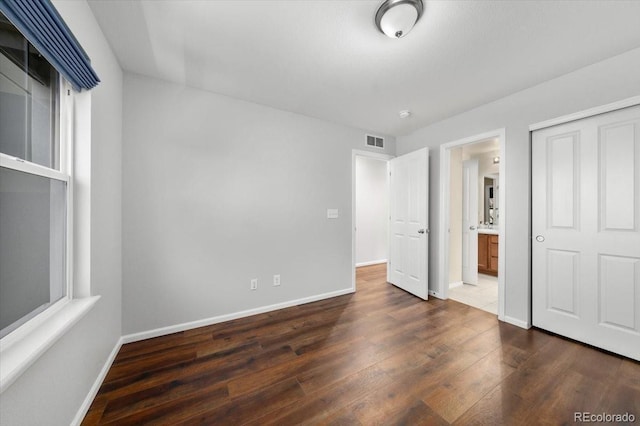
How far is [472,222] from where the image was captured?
408 centimetres

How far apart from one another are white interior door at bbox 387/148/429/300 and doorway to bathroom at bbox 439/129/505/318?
0.27 meters

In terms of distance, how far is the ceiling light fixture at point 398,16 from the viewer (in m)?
1.45

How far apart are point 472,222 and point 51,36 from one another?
5.09 m

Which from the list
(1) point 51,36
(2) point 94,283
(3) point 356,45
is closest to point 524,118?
(3) point 356,45

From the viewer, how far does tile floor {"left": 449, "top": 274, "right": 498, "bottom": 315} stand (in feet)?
10.2

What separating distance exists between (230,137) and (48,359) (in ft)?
7.43

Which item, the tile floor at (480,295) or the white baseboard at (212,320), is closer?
the white baseboard at (212,320)

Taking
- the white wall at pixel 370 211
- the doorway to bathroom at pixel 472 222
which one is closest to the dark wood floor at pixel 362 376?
the doorway to bathroom at pixel 472 222

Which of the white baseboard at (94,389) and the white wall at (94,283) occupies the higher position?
the white wall at (94,283)

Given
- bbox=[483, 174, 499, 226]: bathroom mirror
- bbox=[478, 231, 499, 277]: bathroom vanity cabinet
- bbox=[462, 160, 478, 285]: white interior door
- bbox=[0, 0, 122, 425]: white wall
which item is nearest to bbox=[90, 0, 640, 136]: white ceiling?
bbox=[0, 0, 122, 425]: white wall

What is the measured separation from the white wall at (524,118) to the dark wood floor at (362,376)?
0.60m

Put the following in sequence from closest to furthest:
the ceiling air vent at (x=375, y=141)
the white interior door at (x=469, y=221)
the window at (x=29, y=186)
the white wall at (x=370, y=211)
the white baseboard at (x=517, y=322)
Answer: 1. the window at (x=29, y=186)
2. the white baseboard at (x=517, y=322)
3. the ceiling air vent at (x=375, y=141)
4. the white interior door at (x=469, y=221)
5. the white wall at (x=370, y=211)

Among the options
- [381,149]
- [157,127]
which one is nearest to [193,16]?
[157,127]

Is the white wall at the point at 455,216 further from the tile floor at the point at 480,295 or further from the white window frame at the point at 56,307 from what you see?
the white window frame at the point at 56,307
